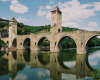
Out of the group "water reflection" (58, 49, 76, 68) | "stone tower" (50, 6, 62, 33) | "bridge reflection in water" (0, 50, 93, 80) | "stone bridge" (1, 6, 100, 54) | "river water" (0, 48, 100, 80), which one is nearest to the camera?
"river water" (0, 48, 100, 80)

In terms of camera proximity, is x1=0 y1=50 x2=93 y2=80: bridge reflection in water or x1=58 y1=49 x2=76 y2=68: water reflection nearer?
x1=0 y1=50 x2=93 y2=80: bridge reflection in water

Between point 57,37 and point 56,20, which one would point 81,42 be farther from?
point 56,20

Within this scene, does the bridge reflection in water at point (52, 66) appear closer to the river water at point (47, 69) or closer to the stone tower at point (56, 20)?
the river water at point (47, 69)

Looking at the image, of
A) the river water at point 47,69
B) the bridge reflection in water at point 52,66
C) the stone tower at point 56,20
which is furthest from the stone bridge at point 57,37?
the river water at point 47,69

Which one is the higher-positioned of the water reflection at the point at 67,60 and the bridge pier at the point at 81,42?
the bridge pier at the point at 81,42

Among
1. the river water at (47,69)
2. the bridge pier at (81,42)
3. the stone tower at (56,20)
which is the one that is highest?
the stone tower at (56,20)

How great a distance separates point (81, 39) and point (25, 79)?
2085cm

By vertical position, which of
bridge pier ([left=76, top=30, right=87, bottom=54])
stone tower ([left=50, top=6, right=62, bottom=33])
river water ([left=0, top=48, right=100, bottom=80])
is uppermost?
stone tower ([left=50, top=6, right=62, bottom=33])

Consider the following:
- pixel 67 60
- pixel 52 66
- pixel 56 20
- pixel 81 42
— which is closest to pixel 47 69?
pixel 52 66

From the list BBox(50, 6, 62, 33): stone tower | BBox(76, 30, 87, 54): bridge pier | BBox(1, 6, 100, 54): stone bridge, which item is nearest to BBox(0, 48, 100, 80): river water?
BBox(76, 30, 87, 54): bridge pier

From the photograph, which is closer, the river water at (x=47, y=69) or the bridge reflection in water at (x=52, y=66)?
the river water at (x=47, y=69)

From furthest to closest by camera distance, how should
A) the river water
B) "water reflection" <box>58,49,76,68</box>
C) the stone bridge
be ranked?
the stone bridge < "water reflection" <box>58,49,76,68</box> < the river water

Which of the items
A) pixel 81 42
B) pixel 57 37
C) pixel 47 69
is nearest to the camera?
pixel 47 69

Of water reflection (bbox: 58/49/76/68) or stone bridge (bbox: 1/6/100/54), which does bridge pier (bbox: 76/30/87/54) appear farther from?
water reflection (bbox: 58/49/76/68)
